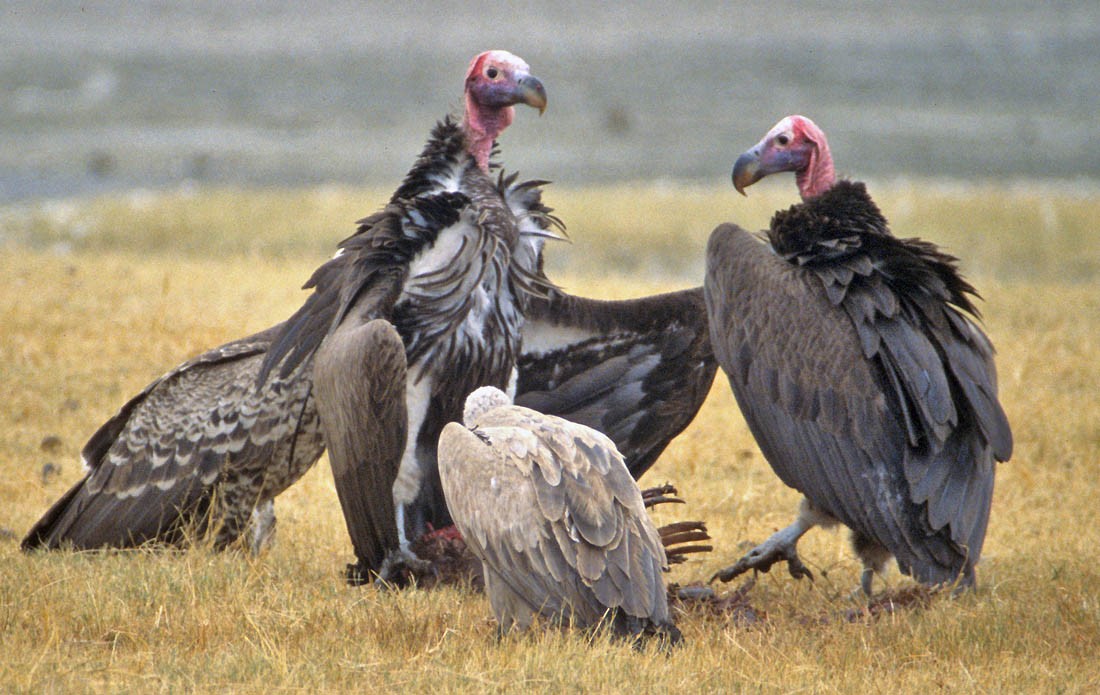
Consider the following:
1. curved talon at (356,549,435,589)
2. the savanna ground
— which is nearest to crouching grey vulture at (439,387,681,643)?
the savanna ground

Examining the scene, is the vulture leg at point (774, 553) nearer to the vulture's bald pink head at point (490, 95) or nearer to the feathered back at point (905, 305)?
the feathered back at point (905, 305)

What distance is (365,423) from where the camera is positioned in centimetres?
499

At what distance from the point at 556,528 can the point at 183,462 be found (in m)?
2.12

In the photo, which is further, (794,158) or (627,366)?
(794,158)

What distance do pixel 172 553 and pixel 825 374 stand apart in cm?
260

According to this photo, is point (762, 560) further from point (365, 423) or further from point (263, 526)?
point (263, 526)

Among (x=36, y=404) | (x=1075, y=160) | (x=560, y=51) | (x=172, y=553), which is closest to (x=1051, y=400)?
(x=172, y=553)

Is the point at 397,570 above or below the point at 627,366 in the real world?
below

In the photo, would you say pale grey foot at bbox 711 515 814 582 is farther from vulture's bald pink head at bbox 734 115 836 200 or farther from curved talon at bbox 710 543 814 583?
vulture's bald pink head at bbox 734 115 836 200

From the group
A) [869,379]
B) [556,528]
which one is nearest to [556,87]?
[869,379]

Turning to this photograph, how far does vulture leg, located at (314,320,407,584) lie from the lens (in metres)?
4.91

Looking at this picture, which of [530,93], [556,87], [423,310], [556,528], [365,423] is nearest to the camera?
[556,528]

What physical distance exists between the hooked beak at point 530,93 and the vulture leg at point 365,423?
49.0 inches

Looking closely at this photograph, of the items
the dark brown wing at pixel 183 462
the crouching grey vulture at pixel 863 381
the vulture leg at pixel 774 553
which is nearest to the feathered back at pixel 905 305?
the crouching grey vulture at pixel 863 381
